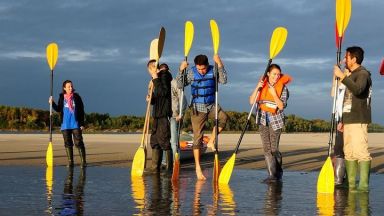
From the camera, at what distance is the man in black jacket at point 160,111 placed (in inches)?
464

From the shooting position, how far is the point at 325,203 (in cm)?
787

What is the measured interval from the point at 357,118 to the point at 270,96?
1.85 m

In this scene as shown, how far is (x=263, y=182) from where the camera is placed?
10242 millimetres

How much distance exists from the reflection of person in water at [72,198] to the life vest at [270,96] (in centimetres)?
303

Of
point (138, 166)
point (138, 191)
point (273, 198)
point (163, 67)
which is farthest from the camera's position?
point (163, 67)

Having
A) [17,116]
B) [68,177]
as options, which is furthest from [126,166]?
[17,116]

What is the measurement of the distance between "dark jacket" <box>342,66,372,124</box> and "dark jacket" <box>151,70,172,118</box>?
360 cm

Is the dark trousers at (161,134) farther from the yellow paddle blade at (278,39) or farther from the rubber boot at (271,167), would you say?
the yellow paddle blade at (278,39)

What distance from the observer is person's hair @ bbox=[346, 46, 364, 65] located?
9258 millimetres

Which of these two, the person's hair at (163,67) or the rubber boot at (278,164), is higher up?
the person's hair at (163,67)

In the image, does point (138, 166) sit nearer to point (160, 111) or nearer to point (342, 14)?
point (160, 111)

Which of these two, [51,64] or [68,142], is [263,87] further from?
[51,64]

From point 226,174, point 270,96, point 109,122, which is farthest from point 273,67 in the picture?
point 109,122

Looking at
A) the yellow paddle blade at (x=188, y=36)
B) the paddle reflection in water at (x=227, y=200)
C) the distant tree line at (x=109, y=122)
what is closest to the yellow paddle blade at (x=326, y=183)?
the paddle reflection in water at (x=227, y=200)
